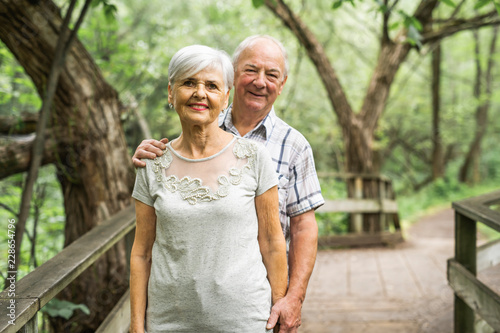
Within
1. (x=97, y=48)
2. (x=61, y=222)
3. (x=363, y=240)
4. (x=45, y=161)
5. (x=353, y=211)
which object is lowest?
(x=363, y=240)

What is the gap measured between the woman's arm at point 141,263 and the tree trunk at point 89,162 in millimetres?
1723

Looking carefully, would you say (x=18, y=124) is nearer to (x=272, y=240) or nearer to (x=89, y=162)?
(x=89, y=162)

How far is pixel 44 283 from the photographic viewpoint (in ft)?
4.95

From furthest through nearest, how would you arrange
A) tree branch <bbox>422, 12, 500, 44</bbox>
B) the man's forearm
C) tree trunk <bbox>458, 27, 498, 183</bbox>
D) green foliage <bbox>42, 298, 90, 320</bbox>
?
tree trunk <bbox>458, 27, 498, 183</bbox> → tree branch <bbox>422, 12, 500, 44</bbox> → green foliage <bbox>42, 298, 90, 320</bbox> → the man's forearm

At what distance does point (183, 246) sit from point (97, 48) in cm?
417

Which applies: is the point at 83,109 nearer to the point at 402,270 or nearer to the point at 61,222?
the point at 61,222

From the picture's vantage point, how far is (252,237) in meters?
1.50

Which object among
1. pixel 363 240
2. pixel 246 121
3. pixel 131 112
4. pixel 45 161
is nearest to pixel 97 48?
pixel 131 112

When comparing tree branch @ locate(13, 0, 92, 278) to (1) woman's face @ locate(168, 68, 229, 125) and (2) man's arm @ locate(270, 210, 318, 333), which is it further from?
(2) man's arm @ locate(270, 210, 318, 333)

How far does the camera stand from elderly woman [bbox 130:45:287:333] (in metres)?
1.44

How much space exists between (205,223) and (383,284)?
3.65m

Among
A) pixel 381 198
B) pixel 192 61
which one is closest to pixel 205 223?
pixel 192 61

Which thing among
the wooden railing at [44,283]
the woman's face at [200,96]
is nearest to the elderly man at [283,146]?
the woman's face at [200,96]

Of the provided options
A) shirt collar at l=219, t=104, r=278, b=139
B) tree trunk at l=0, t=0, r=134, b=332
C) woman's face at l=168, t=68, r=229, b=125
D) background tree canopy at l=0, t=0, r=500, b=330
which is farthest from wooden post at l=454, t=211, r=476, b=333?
tree trunk at l=0, t=0, r=134, b=332
